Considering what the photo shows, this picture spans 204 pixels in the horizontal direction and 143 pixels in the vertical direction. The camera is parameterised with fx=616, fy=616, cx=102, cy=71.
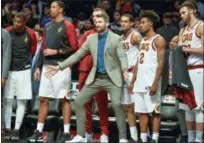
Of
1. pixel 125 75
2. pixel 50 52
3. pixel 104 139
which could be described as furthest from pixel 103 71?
pixel 104 139

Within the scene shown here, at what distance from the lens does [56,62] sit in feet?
31.1

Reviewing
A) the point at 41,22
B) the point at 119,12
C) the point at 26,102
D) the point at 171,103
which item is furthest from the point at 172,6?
the point at 26,102

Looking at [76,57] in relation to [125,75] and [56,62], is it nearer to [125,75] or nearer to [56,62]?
[56,62]

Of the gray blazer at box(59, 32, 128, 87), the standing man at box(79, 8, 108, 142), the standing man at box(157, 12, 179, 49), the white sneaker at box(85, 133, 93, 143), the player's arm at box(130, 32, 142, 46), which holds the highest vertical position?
the standing man at box(157, 12, 179, 49)

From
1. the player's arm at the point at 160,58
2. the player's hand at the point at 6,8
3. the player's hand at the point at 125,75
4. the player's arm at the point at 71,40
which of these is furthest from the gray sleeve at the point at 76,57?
the player's hand at the point at 6,8

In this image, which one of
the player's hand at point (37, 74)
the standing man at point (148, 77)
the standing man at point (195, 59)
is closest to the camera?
the standing man at point (195, 59)

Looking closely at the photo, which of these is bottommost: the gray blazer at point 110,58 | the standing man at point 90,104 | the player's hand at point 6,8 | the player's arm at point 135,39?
the standing man at point 90,104

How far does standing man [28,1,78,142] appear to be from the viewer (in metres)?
9.42

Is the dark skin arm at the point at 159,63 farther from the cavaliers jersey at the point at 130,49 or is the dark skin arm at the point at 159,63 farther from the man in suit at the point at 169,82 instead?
the cavaliers jersey at the point at 130,49

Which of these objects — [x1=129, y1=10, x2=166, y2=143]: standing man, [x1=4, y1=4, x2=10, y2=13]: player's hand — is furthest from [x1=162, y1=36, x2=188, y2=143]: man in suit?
[x1=4, y1=4, x2=10, y2=13]: player's hand

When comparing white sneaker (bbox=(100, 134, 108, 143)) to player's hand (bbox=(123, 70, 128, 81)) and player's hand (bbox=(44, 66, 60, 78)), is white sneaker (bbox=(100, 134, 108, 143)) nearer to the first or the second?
player's hand (bbox=(123, 70, 128, 81))

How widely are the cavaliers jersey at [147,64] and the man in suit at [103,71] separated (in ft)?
1.11

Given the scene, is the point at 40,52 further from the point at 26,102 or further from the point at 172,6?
the point at 172,6

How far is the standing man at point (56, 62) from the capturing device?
942 centimetres
